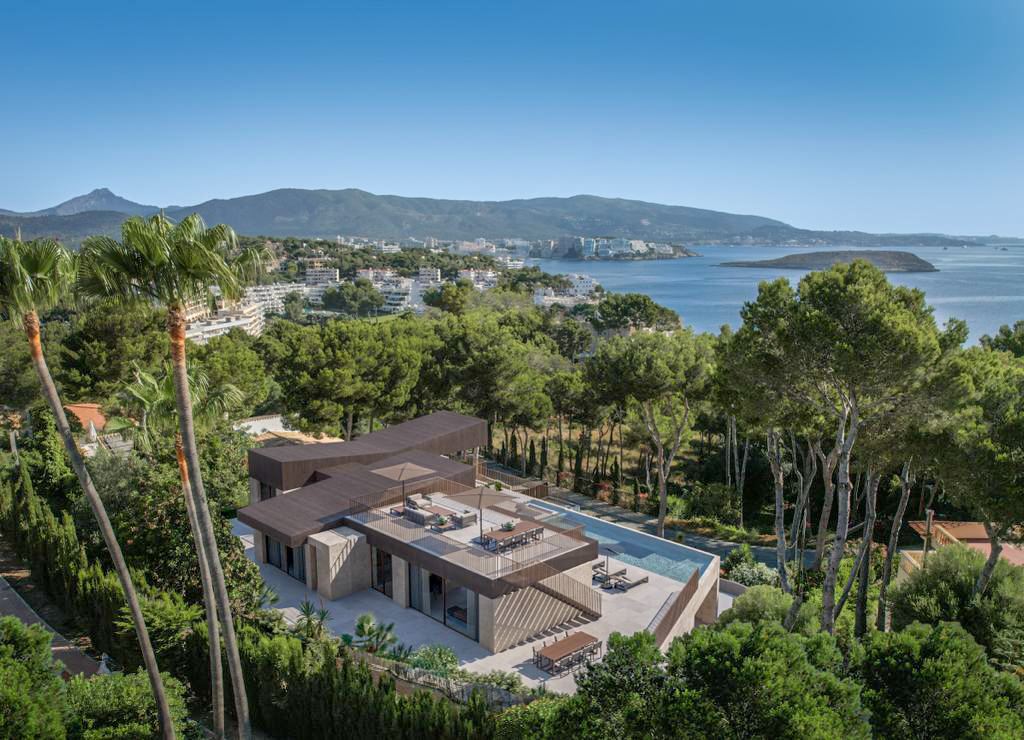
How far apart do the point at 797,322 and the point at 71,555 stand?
16509 mm

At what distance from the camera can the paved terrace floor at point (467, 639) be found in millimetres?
14352

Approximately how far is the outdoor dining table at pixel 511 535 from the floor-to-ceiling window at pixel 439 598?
1220mm

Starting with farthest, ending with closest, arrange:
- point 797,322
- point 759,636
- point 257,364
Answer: point 257,364, point 797,322, point 759,636

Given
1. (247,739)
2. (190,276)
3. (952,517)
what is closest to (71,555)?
(247,739)

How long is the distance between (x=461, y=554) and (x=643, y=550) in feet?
23.9

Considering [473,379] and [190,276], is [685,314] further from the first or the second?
[190,276]

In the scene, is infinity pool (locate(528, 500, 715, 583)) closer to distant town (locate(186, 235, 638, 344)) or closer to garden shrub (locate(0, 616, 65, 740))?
garden shrub (locate(0, 616, 65, 740))

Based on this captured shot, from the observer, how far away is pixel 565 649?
1422 cm

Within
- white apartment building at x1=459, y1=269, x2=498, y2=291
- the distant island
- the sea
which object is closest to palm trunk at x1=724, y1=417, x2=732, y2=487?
the sea

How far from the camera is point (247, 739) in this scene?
10.6m

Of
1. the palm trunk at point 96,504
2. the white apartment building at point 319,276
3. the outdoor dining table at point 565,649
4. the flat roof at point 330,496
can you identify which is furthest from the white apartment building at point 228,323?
the palm trunk at point 96,504

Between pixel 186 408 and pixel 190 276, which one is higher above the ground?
pixel 190 276

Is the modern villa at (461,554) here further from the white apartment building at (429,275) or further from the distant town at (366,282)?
the white apartment building at (429,275)

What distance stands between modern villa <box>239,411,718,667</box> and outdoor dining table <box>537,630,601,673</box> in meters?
→ 1.06
